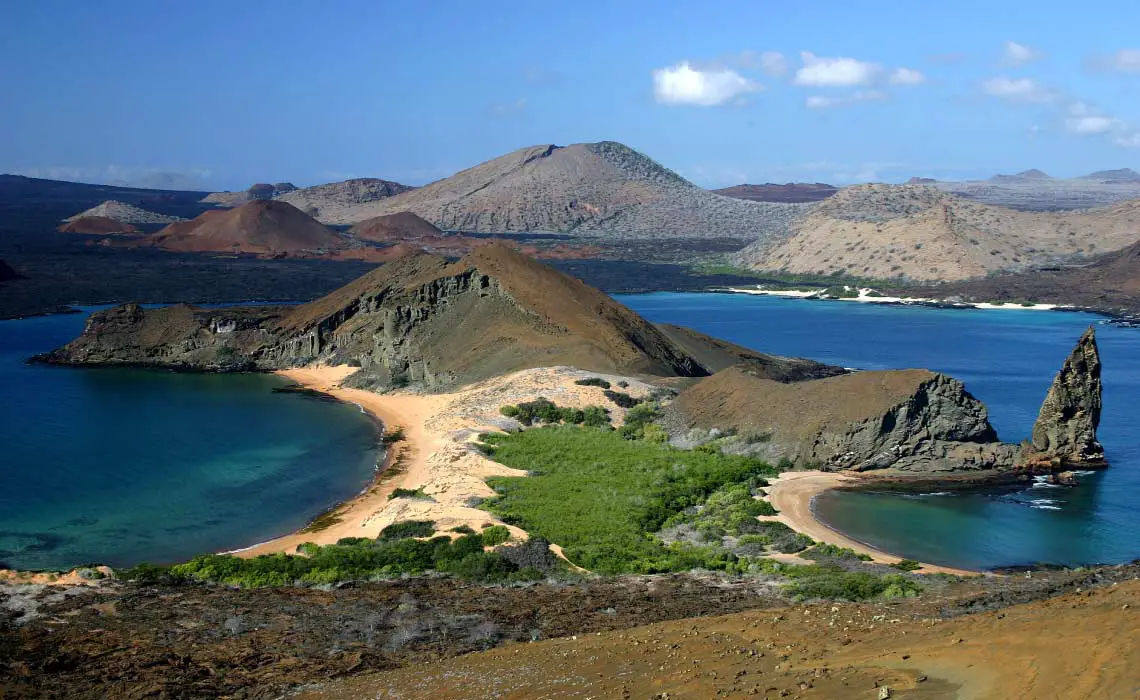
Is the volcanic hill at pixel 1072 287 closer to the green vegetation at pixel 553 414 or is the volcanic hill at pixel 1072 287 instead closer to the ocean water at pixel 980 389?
the ocean water at pixel 980 389

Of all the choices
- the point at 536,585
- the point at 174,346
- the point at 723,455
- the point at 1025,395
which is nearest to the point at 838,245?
the point at 1025,395

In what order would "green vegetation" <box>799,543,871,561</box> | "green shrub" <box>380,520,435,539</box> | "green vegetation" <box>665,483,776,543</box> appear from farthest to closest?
"green vegetation" <box>665,483,776,543</box> → "green shrub" <box>380,520,435,539</box> → "green vegetation" <box>799,543,871,561</box>

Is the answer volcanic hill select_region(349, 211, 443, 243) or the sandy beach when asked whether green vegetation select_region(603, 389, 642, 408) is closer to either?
the sandy beach

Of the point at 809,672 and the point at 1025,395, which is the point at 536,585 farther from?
the point at 1025,395

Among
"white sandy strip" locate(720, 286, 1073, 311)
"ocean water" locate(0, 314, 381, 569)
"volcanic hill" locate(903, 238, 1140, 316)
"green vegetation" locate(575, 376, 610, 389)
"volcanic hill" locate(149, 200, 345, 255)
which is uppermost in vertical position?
"volcanic hill" locate(149, 200, 345, 255)

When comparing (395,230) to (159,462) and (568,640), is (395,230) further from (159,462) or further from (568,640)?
(568,640)

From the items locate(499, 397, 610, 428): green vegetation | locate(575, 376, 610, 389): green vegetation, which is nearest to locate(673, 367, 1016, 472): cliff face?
locate(499, 397, 610, 428): green vegetation

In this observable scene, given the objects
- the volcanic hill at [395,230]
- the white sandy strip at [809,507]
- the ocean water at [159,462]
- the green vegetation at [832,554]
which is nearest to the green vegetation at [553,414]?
the ocean water at [159,462]
